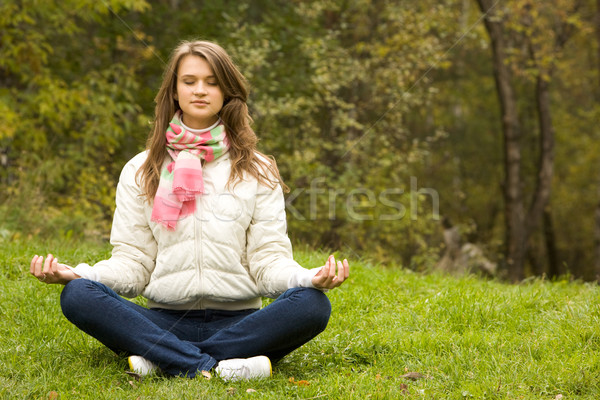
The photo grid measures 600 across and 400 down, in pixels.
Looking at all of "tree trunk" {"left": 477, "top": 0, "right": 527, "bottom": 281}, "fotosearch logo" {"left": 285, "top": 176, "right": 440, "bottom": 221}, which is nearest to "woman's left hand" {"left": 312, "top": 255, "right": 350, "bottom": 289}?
"fotosearch logo" {"left": 285, "top": 176, "right": 440, "bottom": 221}

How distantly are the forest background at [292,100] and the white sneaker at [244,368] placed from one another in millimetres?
2640

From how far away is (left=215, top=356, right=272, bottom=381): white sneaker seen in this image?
267 centimetres

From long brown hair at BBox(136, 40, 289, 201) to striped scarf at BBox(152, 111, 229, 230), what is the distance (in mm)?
50

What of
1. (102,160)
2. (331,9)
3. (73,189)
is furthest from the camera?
(331,9)

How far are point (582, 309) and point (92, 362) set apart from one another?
2.59 meters

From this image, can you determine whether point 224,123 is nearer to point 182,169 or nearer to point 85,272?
point 182,169

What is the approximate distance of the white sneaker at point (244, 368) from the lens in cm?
267

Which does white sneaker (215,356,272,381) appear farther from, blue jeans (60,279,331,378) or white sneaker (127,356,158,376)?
white sneaker (127,356,158,376)

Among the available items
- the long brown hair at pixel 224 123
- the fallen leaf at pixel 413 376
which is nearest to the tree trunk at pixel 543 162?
the long brown hair at pixel 224 123

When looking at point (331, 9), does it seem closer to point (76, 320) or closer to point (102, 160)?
point (102, 160)

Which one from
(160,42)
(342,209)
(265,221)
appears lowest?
(342,209)

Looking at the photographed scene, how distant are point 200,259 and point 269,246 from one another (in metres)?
0.33

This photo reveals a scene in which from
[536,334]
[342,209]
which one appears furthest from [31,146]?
[536,334]

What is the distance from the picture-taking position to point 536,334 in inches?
130
